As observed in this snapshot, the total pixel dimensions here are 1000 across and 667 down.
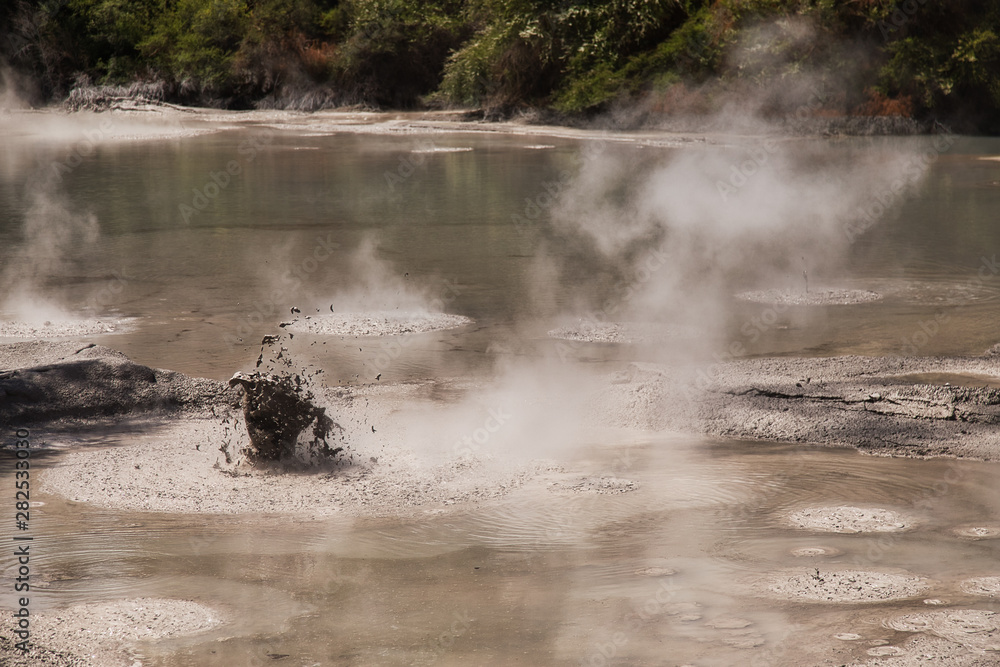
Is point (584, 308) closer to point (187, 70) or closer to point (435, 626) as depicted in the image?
point (435, 626)

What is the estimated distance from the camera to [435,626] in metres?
4.14

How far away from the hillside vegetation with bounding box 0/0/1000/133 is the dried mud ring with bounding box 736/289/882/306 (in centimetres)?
1825

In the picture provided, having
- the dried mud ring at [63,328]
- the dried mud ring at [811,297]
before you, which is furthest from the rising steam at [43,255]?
the dried mud ring at [811,297]

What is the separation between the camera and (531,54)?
3177cm

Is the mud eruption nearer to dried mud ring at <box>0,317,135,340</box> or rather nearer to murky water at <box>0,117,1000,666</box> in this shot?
murky water at <box>0,117,1000,666</box>

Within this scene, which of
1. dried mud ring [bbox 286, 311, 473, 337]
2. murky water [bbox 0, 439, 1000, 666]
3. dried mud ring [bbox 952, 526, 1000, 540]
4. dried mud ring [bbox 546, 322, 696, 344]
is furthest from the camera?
dried mud ring [bbox 286, 311, 473, 337]

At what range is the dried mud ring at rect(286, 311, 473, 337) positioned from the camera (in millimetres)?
8750

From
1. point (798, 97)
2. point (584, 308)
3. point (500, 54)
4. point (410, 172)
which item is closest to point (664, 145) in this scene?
point (798, 97)

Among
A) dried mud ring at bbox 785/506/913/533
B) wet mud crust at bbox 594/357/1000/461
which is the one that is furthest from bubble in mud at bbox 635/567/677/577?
wet mud crust at bbox 594/357/1000/461

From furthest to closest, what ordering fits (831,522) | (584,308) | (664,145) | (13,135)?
(13,135), (664,145), (584,308), (831,522)

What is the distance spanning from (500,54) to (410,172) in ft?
41.2

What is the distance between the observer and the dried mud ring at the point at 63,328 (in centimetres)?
850

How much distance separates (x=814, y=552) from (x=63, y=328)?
6.35 meters

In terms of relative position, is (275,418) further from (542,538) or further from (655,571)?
(655,571)
